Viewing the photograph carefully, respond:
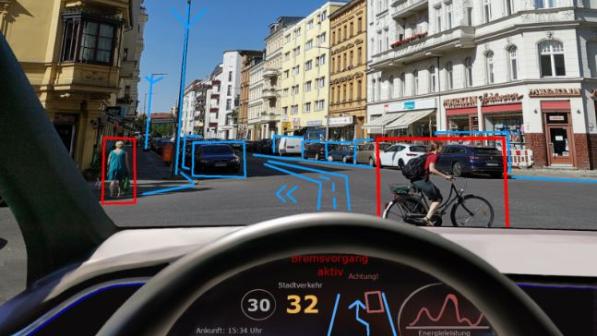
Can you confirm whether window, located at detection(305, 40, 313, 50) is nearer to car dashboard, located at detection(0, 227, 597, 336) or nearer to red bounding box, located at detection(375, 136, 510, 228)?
red bounding box, located at detection(375, 136, 510, 228)

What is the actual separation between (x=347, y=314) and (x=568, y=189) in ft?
5.78

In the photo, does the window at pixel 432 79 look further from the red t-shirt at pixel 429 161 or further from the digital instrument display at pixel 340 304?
the digital instrument display at pixel 340 304

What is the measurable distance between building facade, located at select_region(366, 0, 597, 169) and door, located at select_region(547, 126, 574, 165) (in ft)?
0.11

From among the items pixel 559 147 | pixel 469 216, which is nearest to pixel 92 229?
pixel 469 216

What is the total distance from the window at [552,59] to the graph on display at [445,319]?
56.5 ft

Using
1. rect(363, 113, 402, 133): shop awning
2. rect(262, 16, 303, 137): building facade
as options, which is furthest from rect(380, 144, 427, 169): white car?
rect(363, 113, 402, 133): shop awning

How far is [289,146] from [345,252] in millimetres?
1235

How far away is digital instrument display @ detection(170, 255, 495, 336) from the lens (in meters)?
0.72

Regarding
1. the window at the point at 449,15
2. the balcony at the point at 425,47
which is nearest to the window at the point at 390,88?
the balcony at the point at 425,47

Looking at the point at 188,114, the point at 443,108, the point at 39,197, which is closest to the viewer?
the point at 39,197

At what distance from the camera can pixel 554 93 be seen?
46.0 ft

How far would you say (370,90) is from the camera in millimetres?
23016

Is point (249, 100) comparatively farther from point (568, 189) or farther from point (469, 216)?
point (568, 189)

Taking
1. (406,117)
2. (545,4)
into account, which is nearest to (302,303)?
(545,4)
